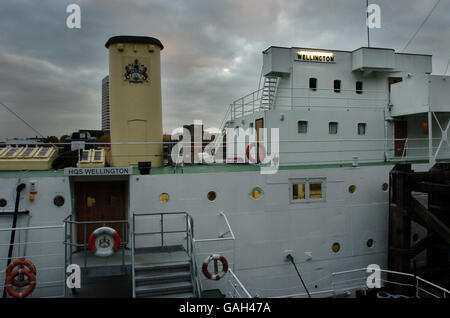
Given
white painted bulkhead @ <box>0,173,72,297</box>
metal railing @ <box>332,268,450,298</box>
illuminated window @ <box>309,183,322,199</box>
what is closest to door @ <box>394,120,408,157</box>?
metal railing @ <box>332,268,450,298</box>

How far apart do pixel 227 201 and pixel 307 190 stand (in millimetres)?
2606

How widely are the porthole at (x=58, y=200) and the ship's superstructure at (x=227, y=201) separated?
8 centimetres

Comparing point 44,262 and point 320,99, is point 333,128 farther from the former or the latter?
point 44,262

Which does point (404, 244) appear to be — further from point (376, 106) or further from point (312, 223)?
point (376, 106)

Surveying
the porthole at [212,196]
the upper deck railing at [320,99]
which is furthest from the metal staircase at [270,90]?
the porthole at [212,196]

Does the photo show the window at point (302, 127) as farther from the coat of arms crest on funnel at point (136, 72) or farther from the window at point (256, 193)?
the coat of arms crest on funnel at point (136, 72)

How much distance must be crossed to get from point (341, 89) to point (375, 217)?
19.6ft

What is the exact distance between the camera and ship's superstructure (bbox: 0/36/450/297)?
8.50 metres

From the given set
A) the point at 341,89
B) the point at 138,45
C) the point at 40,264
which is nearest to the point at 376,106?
the point at 341,89

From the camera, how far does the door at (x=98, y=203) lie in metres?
9.51

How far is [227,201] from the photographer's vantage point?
9.91 meters

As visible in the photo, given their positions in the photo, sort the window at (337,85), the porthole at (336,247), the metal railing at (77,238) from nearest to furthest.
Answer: the metal railing at (77,238) < the porthole at (336,247) < the window at (337,85)

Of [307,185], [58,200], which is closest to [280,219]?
[307,185]

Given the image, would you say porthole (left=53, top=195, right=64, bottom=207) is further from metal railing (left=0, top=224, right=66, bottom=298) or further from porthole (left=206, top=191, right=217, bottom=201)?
porthole (left=206, top=191, right=217, bottom=201)
